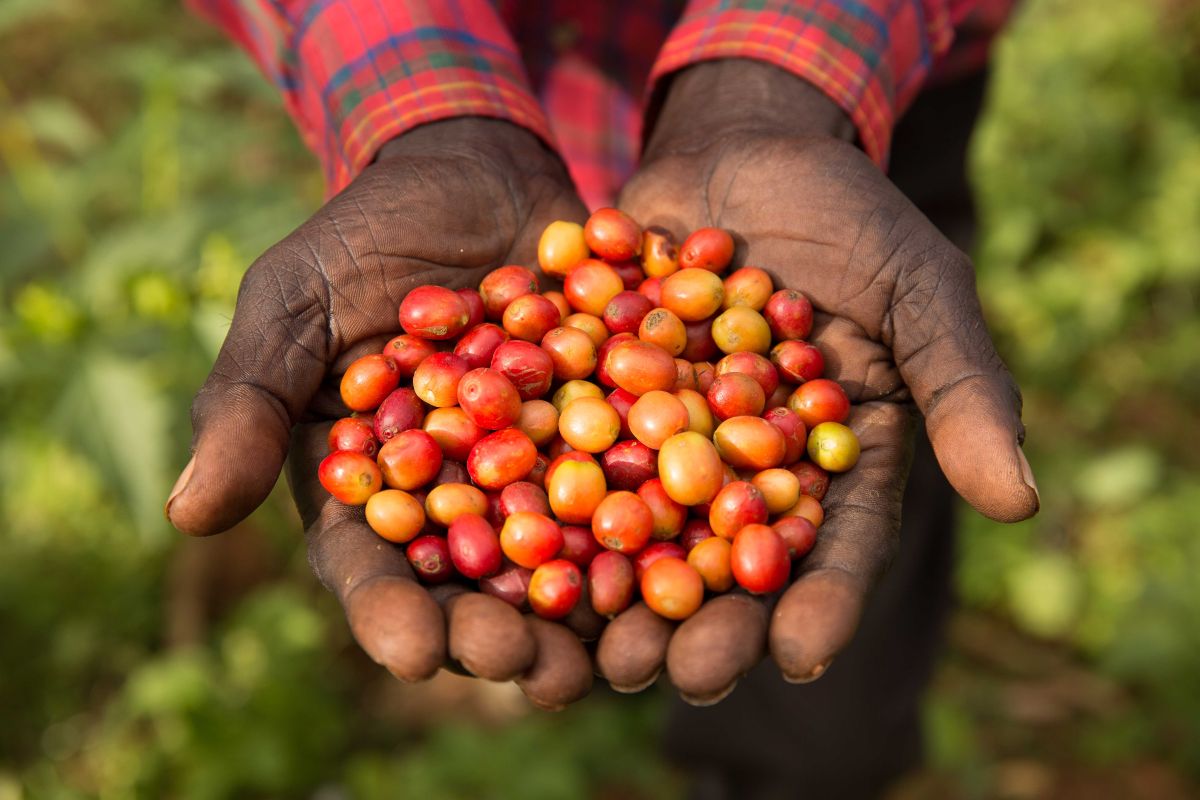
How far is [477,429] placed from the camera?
10.1 ft

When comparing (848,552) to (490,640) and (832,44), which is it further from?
(832,44)

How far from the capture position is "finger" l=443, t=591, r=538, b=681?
7.90 ft

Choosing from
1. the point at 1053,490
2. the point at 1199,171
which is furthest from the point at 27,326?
the point at 1199,171

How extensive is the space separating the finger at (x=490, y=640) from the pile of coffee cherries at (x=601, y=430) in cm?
20

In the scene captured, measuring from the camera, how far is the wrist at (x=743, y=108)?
3379 millimetres

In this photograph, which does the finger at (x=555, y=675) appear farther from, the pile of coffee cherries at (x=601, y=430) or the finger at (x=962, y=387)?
the finger at (x=962, y=387)

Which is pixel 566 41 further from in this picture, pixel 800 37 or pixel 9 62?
pixel 9 62

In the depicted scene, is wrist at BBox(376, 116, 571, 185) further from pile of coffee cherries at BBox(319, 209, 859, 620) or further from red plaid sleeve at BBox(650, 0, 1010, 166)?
red plaid sleeve at BBox(650, 0, 1010, 166)

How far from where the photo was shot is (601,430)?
10.1ft

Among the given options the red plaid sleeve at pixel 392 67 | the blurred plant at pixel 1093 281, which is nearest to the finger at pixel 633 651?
the red plaid sleeve at pixel 392 67

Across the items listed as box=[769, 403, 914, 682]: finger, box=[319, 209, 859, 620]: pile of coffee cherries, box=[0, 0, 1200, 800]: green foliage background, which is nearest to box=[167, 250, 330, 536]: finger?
box=[319, 209, 859, 620]: pile of coffee cherries

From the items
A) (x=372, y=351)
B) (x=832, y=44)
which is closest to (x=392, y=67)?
(x=372, y=351)

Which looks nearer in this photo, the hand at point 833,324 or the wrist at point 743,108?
the hand at point 833,324

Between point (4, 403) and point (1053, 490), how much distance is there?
16.3ft
